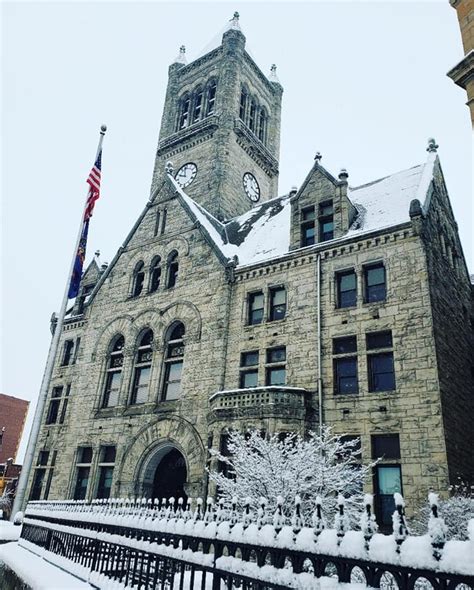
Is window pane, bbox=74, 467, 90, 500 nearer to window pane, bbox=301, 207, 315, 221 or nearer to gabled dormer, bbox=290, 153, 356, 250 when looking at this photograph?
gabled dormer, bbox=290, 153, 356, 250

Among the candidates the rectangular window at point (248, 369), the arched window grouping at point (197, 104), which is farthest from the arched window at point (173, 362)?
the arched window grouping at point (197, 104)

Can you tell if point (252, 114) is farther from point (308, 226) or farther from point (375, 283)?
point (375, 283)

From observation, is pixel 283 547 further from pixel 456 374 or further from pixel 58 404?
pixel 58 404

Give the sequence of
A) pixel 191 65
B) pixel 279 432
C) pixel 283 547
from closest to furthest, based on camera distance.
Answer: pixel 283 547, pixel 279 432, pixel 191 65

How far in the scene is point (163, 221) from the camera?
27391 millimetres

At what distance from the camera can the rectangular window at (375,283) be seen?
60.8 ft

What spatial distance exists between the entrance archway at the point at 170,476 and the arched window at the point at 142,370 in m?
3.12

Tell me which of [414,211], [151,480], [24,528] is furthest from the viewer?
[151,480]

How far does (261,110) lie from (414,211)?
28.3 m

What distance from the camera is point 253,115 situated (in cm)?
4103

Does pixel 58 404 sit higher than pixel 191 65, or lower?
lower

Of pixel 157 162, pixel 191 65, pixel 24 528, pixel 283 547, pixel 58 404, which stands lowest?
pixel 24 528

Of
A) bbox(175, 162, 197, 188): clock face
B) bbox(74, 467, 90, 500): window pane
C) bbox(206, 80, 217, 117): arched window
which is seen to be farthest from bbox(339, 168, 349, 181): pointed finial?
bbox(206, 80, 217, 117): arched window

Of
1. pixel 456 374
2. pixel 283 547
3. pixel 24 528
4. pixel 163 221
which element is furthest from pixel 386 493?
pixel 163 221
